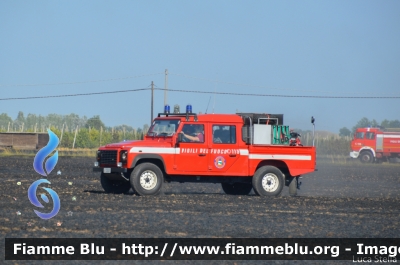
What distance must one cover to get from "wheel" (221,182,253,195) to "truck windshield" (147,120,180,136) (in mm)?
2793

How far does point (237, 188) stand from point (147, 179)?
12.1 ft

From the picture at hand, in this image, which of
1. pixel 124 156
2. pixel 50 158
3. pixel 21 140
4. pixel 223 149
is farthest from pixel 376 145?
pixel 50 158

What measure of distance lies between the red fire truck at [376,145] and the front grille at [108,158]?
146 feet

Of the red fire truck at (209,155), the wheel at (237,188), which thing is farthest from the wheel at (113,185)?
the wheel at (237,188)

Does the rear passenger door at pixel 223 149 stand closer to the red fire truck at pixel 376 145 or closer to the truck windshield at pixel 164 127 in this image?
the truck windshield at pixel 164 127

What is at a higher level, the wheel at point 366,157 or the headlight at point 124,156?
the headlight at point 124,156

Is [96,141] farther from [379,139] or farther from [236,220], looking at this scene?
[236,220]

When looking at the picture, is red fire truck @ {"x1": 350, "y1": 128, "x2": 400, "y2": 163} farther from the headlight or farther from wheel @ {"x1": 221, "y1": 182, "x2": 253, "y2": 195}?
the headlight

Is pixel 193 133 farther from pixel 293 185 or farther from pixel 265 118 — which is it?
pixel 293 185

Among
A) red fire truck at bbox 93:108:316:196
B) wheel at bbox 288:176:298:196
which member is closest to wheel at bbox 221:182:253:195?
red fire truck at bbox 93:108:316:196

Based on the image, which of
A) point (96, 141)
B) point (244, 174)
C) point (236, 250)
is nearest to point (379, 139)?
point (96, 141)

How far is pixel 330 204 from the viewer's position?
2027 cm

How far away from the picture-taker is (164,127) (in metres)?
22.8

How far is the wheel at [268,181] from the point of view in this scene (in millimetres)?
22516
